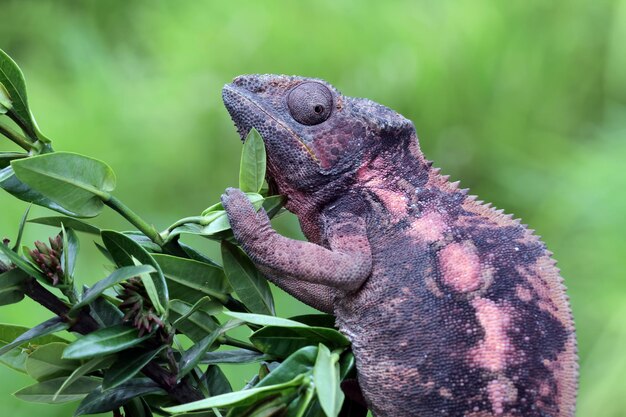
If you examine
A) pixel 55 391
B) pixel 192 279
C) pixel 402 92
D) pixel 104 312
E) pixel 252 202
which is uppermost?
pixel 402 92

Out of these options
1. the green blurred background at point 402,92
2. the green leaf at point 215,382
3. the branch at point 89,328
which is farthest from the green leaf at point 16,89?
the green blurred background at point 402,92

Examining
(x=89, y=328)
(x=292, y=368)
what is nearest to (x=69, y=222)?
(x=89, y=328)

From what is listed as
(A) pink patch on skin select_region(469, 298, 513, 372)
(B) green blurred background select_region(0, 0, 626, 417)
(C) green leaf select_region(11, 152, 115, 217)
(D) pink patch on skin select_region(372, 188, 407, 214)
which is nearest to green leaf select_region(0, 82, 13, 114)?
(C) green leaf select_region(11, 152, 115, 217)

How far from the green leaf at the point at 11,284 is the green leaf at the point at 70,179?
11 cm

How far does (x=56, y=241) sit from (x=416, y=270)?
564 millimetres

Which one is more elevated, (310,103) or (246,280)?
(310,103)

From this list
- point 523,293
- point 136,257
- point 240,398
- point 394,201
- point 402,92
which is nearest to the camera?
point 240,398

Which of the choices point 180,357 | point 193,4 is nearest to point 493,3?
point 193,4

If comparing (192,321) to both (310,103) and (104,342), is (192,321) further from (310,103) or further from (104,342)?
(310,103)

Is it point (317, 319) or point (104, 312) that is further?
point (317, 319)

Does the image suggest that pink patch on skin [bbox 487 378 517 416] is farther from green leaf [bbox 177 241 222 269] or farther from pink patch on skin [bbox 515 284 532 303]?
green leaf [bbox 177 241 222 269]

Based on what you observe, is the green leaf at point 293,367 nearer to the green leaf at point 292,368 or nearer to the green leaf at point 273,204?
the green leaf at point 292,368

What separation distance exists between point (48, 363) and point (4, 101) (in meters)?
0.36

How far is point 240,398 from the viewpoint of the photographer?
0.85m
